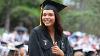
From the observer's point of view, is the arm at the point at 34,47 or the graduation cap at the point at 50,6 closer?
the arm at the point at 34,47

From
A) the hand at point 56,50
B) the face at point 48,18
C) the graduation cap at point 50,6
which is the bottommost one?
the hand at point 56,50

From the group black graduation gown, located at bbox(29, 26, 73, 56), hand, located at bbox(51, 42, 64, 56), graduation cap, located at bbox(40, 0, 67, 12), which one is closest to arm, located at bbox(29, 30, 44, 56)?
black graduation gown, located at bbox(29, 26, 73, 56)

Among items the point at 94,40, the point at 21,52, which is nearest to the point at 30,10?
the point at 94,40

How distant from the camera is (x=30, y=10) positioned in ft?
130

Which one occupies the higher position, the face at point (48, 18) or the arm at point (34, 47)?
the face at point (48, 18)

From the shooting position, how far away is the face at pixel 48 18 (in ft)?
23.6

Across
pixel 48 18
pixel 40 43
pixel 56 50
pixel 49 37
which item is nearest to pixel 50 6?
pixel 48 18

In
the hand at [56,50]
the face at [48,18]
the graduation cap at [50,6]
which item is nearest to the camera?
the hand at [56,50]

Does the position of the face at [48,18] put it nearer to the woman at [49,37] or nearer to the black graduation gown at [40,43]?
the woman at [49,37]

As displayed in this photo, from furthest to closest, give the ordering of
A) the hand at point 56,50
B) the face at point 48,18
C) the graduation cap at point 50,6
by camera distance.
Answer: the graduation cap at point 50,6
the face at point 48,18
the hand at point 56,50

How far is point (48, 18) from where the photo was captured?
7203 mm

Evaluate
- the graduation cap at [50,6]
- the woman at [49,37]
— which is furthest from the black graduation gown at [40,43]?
the graduation cap at [50,6]

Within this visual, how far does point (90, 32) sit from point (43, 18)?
9.19 meters

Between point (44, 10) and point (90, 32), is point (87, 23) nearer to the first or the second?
point (90, 32)
